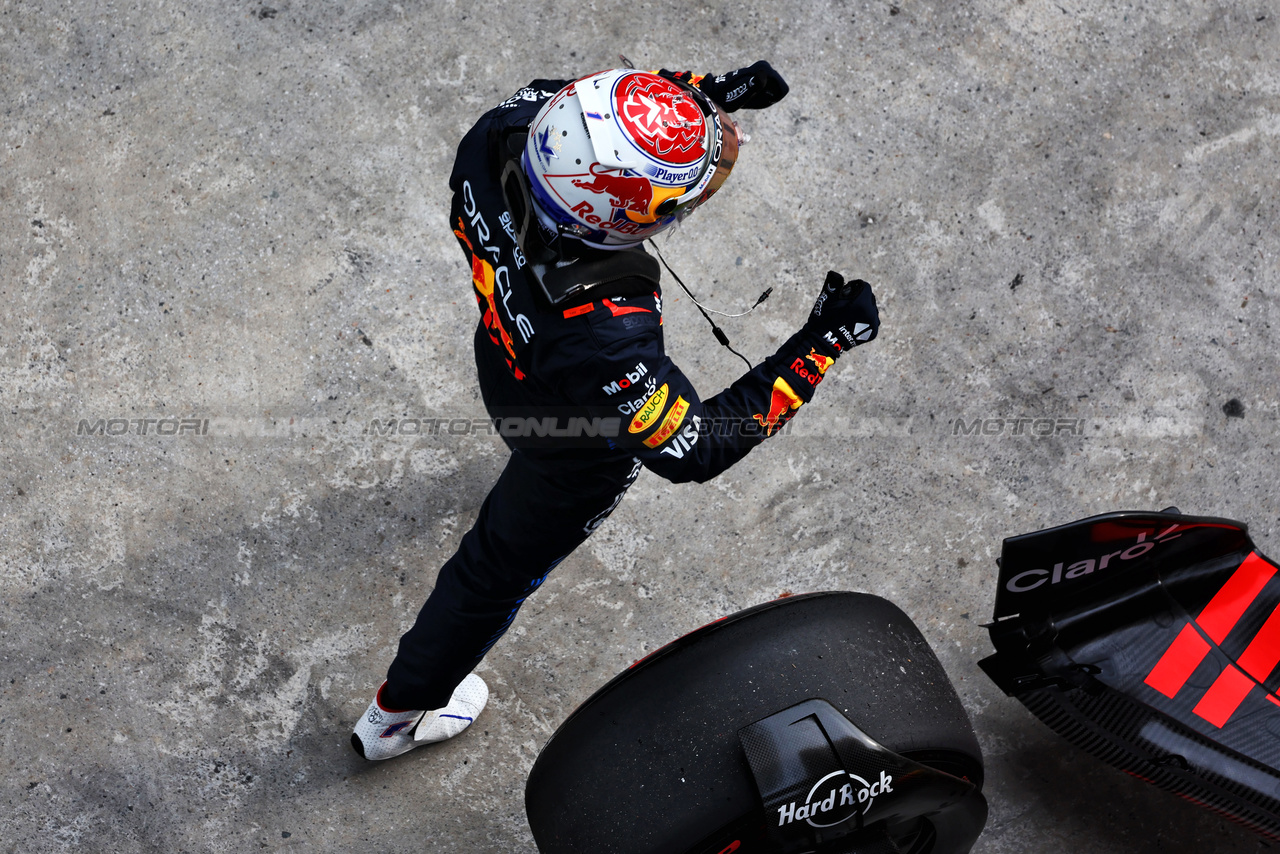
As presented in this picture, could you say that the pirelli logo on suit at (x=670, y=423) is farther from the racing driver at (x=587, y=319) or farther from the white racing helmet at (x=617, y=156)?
the white racing helmet at (x=617, y=156)

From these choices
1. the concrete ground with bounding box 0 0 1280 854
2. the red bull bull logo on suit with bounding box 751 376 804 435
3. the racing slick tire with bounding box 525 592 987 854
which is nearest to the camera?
the racing slick tire with bounding box 525 592 987 854

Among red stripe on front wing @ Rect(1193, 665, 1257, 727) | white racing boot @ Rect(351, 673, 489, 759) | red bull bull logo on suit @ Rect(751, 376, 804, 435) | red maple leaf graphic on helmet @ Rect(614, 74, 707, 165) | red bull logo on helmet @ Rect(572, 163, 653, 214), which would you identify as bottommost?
white racing boot @ Rect(351, 673, 489, 759)

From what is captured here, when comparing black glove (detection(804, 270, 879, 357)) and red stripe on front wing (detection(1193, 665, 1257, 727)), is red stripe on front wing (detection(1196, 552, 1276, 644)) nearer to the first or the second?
red stripe on front wing (detection(1193, 665, 1257, 727))

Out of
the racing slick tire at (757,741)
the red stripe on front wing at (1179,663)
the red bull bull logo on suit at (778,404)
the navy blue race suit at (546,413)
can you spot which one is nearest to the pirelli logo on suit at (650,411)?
the navy blue race suit at (546,413)

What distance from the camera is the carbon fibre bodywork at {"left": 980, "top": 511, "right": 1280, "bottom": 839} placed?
237cm

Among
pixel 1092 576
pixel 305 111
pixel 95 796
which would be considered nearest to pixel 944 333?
pixel 1092 576

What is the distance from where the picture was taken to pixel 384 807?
2785mm

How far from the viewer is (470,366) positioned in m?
3.08

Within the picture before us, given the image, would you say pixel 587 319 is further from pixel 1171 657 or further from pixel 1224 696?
pixel 1224 696

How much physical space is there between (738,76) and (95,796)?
291 centimetres

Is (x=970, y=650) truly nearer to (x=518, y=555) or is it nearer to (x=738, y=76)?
(x=518, y=555)

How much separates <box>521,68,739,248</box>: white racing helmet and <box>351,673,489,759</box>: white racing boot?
5.05 ft

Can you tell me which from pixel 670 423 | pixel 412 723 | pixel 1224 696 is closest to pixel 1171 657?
pixel 1224 696

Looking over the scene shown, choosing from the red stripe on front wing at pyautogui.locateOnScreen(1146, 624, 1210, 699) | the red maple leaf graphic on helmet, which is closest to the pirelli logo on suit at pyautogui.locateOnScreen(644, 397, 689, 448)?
the red maple leaf graphic on helmet
